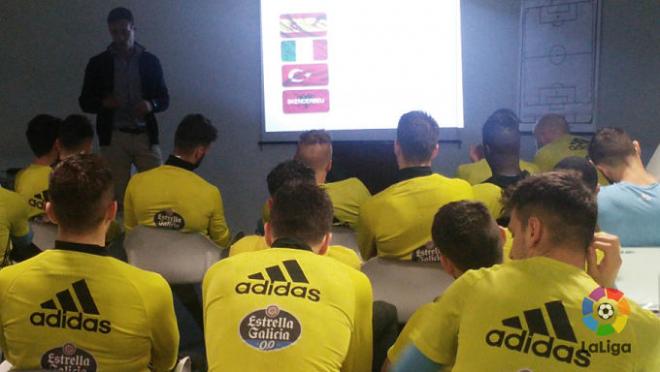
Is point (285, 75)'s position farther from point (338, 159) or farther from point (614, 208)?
point (614, 208)

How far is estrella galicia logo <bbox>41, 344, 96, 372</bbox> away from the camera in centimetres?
168

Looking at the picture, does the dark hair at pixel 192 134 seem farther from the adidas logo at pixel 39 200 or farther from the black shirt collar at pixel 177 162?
the adidas logo at pixel 39 200

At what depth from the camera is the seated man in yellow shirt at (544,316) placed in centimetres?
130

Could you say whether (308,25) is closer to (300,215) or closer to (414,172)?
(414,172)

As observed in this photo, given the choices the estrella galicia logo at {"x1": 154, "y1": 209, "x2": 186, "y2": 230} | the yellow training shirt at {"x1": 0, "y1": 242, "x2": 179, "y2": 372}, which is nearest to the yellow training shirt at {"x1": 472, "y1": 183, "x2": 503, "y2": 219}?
the estrella galicia logo at {"x1": 154, "y1": 209, "x2": 186, "y2": 230}

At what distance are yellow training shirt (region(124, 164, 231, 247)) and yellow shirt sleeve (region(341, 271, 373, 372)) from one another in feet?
5.07

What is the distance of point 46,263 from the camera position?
1.73 m

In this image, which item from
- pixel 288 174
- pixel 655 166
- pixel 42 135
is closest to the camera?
pixel 288 174

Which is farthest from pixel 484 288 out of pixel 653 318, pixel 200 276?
pixel 200 276

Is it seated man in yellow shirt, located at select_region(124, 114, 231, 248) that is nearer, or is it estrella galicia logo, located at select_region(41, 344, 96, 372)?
estrella galicia logo, located at select_region(41, 344, 96, 372)

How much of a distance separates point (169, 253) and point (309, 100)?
2.88m

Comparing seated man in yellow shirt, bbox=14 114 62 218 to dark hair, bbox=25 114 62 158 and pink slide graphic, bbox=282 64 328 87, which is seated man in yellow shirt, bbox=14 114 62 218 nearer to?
dark hair, bbox=25 114 62 158

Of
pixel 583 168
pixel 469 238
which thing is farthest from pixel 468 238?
pixel 583 168

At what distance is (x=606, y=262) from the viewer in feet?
5.90
